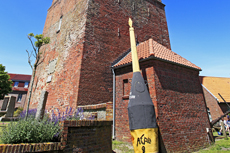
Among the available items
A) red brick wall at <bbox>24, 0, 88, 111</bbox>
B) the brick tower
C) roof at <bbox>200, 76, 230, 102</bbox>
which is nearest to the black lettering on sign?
the brick tower

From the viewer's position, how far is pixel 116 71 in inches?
359

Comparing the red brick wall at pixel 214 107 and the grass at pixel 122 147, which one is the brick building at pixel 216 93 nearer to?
the red brick wall at pixel 214 107

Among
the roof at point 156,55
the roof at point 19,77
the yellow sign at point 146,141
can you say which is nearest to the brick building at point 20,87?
the roof at point 19,77

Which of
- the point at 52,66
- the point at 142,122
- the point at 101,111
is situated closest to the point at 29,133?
the point at 101,111

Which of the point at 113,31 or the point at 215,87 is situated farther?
the point at 215,87

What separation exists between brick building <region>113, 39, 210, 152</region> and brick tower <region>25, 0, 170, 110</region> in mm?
1601

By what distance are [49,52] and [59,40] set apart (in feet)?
6.65

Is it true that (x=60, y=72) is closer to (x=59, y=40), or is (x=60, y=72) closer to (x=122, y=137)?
(x=59, y=40)

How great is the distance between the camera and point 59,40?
1252cm

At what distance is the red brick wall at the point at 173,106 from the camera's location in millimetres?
6617

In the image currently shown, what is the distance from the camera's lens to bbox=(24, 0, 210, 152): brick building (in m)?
7.08

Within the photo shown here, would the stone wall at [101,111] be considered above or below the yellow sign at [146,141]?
above

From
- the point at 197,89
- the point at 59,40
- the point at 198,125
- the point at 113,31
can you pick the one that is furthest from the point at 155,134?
the point at 59,40

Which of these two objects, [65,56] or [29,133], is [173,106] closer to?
[29,133]
